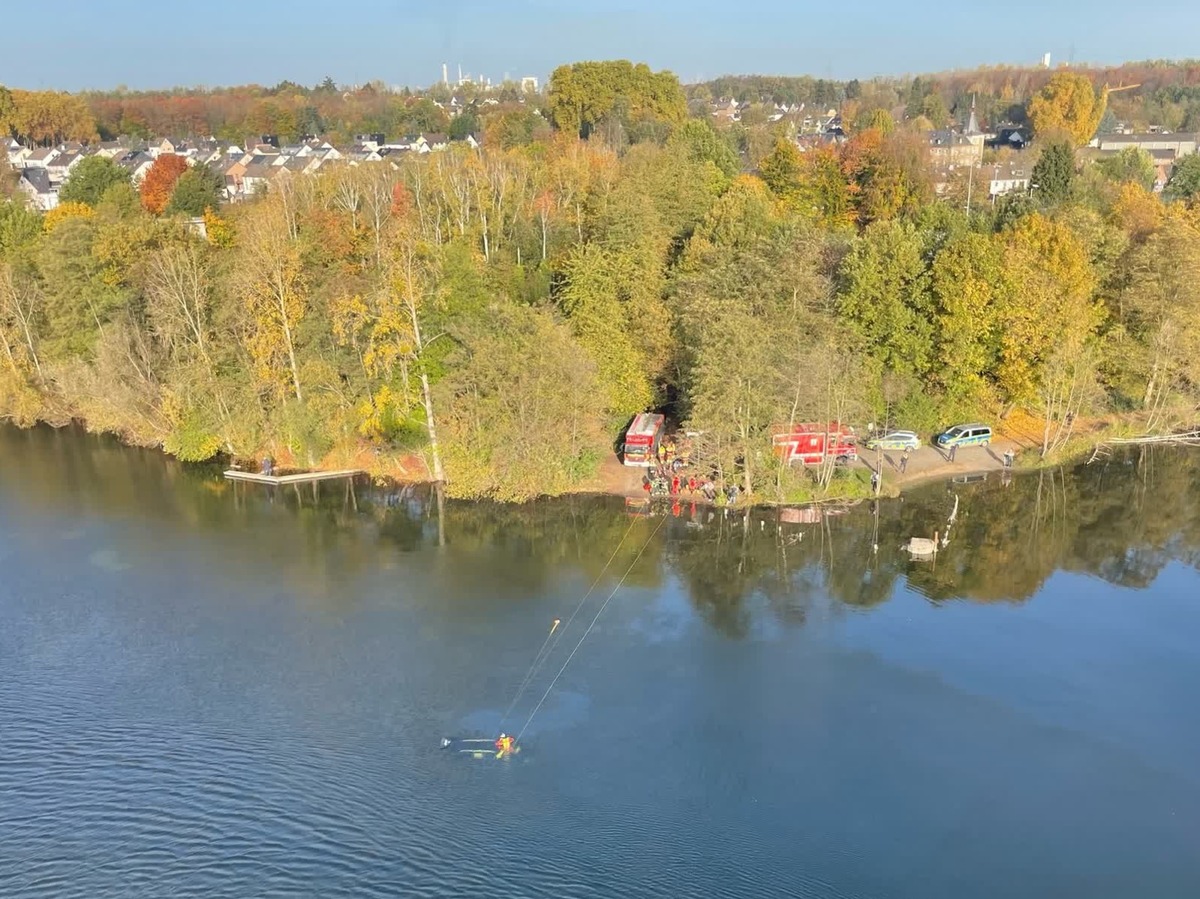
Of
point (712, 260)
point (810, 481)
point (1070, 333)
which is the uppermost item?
point (712, 260)

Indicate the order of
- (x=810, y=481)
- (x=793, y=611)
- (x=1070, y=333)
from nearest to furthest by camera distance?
(x=793, y=611), (x=810, y=481), (x=1070, y=333)

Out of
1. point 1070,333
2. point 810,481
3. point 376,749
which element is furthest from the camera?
point 1070,333

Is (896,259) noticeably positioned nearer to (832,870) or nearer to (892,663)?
(892,663)

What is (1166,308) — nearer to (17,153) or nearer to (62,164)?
(62,164)

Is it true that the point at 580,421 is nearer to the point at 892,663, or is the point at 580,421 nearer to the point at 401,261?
the point at 401,261

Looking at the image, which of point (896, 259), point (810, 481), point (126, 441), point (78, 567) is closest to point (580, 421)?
point (810, 481)

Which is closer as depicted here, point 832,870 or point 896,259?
point 832,870

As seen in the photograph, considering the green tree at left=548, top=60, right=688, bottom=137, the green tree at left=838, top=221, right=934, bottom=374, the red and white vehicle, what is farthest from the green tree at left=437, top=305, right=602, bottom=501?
the green tree at left=548, top=60, right=688, bottom=137

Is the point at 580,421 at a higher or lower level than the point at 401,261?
lower
